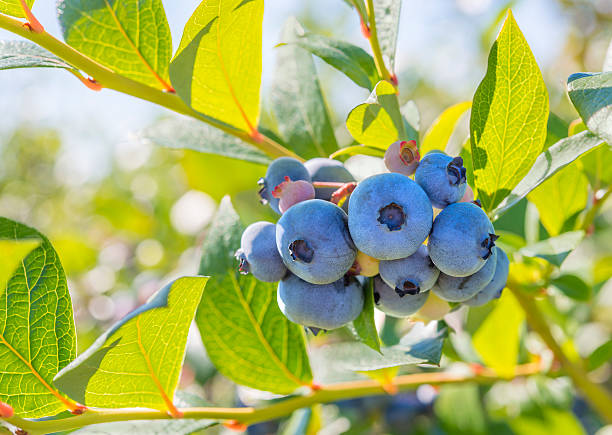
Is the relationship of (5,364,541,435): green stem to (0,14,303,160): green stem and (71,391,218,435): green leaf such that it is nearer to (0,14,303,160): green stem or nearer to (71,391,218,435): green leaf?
(71,391,218,435): green leaf

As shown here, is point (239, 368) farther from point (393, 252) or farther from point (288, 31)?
point (288, 31)

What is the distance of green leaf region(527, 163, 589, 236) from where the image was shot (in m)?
1.06

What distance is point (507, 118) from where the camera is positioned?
2.44ft

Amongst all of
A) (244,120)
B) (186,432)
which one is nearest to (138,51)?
(244,120)

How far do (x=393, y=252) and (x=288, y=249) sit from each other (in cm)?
12

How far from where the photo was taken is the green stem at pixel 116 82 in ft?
2.77

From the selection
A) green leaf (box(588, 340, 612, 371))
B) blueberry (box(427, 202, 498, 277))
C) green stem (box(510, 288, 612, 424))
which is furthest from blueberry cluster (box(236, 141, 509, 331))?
green leaf (box(588, 340, 612, 371))

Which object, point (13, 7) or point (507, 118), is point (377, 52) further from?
point (13, 7)

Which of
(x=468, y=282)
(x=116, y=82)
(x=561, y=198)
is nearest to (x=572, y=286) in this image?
(x=561, y=198)

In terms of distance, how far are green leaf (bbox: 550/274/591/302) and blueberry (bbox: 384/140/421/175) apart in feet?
1.80

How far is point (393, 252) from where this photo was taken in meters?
0.64

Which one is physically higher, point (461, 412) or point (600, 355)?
point (600, 355)

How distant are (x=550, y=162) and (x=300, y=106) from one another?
597mm

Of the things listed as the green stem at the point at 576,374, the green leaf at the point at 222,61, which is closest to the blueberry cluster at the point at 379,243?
the green leaf at the point at 222,61
